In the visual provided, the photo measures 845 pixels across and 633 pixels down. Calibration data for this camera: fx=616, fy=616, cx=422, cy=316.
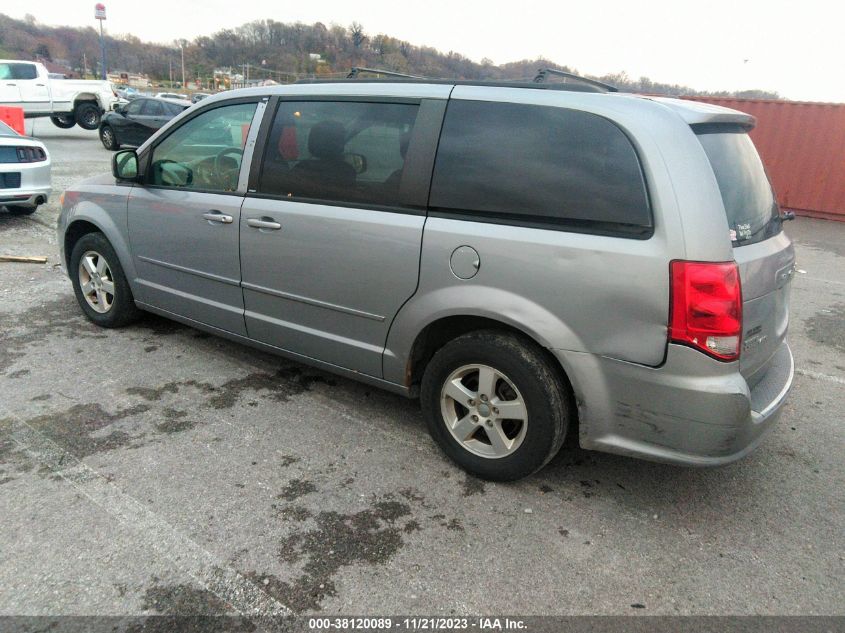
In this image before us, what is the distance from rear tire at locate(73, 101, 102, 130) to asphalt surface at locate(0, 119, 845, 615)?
20.4m

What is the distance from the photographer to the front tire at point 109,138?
1784cm

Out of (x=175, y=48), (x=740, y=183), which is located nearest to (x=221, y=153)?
(x=740, y=183)

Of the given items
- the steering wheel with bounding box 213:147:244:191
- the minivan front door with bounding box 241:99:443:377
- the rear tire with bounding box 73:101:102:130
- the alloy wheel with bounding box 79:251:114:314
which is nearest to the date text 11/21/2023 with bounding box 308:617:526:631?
the minivan front door with bounding box 241:99:443:377

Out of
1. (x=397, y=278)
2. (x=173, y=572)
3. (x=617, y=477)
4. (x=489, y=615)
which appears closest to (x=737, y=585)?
(x=617, y=477)

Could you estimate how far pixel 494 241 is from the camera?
2.69 m

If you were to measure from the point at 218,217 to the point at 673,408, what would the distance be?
8.81 ft

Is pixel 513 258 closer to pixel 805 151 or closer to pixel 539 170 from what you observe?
pixel 539 170

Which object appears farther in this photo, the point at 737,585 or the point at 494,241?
the point at 494,241

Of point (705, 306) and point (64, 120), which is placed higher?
point (64, 120)

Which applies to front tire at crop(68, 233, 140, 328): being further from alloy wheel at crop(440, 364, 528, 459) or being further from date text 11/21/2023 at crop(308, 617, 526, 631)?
date text 11/21/2023 at crop(308, 617, 526, 631)

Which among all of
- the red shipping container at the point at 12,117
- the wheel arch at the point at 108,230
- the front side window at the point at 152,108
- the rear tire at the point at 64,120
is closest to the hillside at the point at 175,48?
the rear tire at the point at 64,120

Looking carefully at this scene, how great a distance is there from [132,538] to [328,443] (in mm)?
1048

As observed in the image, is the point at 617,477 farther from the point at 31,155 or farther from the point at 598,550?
the point at 31,155

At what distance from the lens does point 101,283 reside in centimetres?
457
